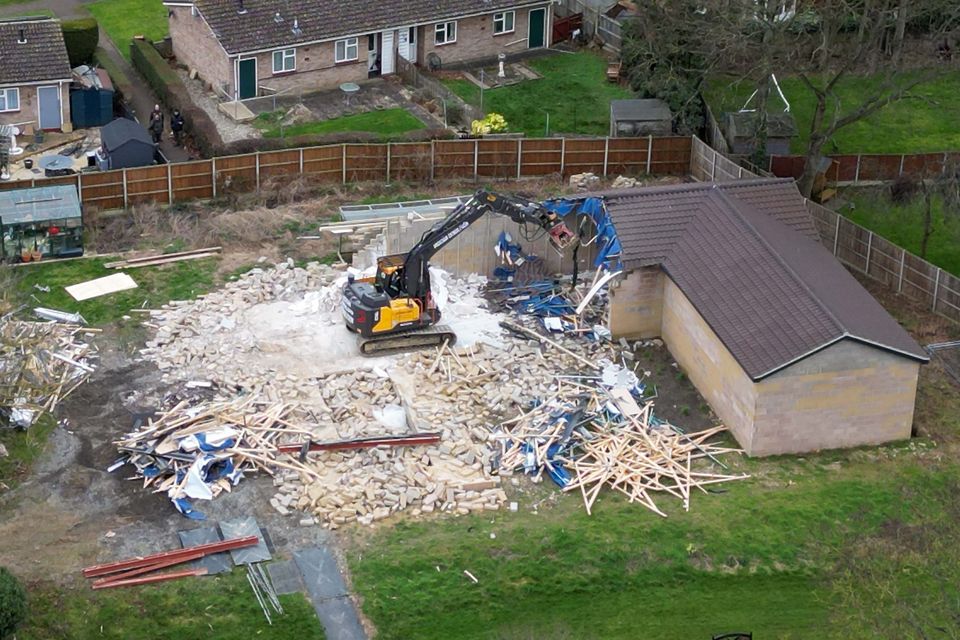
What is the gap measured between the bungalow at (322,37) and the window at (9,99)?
7948mm

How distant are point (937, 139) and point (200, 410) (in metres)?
33.1

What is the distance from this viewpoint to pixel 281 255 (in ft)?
157

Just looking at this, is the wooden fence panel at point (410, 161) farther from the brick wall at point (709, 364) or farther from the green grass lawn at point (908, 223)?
the green grass lawn at point (908, 223)

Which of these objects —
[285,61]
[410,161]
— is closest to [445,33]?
[285,61]

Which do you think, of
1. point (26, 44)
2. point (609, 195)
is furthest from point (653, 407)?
point (26, 44)

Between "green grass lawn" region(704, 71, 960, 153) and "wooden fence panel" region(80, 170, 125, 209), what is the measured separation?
22670 mm

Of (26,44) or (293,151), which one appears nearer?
(293,151)

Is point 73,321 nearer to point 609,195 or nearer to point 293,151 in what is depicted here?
point 293,151

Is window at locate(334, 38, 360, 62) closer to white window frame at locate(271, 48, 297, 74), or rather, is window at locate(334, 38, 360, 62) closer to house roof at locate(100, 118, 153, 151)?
white window frame at locate(271, 48, 297, 74)

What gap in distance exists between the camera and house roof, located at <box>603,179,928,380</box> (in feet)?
124

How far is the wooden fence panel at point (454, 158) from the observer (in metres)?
53.9

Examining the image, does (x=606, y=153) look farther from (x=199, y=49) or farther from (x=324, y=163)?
(x=199, y=49)

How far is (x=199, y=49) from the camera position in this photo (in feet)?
203

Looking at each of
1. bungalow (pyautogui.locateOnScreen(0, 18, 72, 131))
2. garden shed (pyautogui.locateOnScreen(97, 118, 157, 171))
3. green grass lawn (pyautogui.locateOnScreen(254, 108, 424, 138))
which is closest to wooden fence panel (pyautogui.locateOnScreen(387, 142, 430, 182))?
green grass lawn (pyautogui.locateOnScreen(254, 108, 424, 138))
